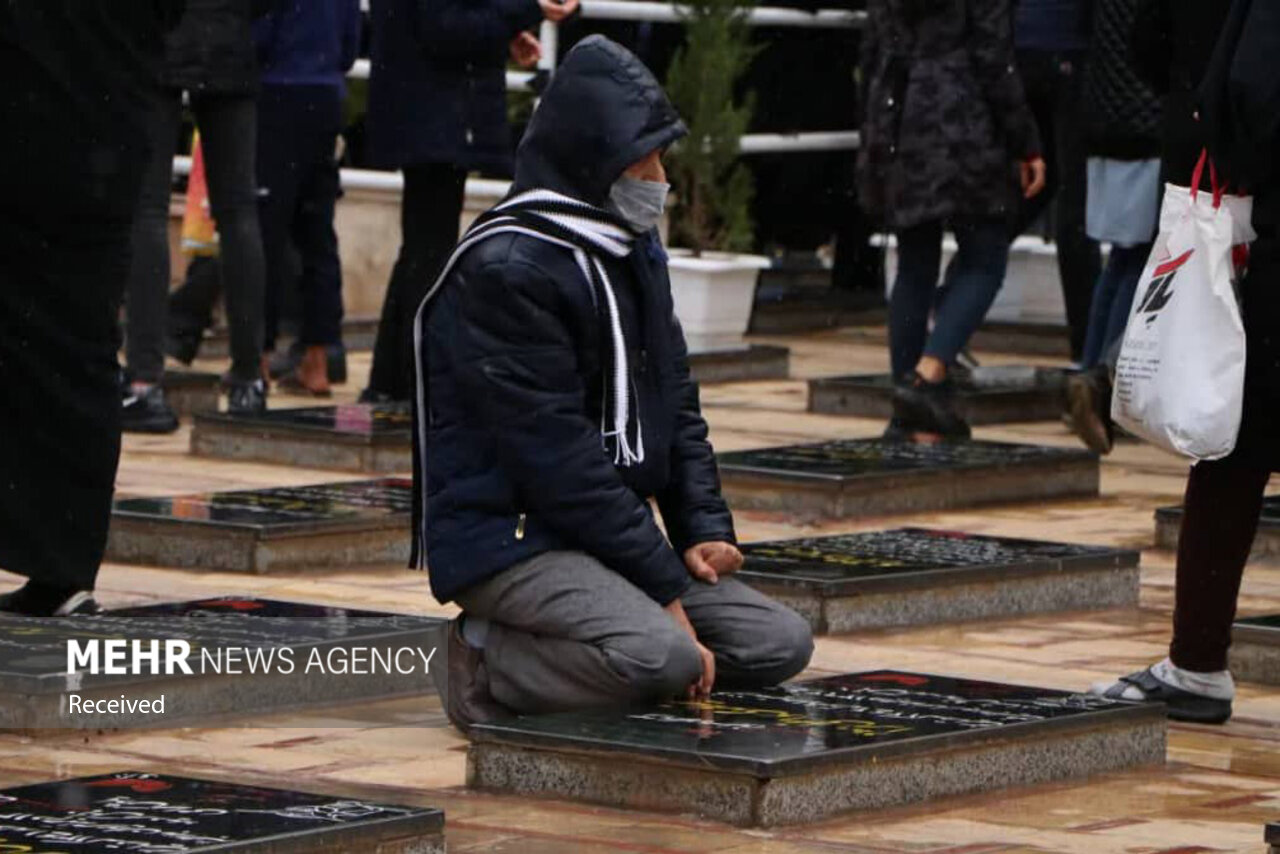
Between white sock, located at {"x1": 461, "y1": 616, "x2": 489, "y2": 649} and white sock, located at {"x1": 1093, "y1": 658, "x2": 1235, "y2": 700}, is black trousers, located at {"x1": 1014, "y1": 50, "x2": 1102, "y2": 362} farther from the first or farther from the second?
white sock, located at {"x1": 461, "y1": 616, "x2": 489, "y2": 649}

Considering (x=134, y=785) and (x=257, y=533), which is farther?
(x=257, y=533)

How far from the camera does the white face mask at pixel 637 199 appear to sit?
6062mm

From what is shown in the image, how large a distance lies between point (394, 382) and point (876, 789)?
622 cm

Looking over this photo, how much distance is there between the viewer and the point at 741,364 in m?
13.8

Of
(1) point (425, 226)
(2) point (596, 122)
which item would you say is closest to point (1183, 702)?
(2) point (596, 122)

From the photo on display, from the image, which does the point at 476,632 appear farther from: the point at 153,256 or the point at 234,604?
the point at 153,256

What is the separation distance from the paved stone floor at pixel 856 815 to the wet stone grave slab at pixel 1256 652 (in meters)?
0.07

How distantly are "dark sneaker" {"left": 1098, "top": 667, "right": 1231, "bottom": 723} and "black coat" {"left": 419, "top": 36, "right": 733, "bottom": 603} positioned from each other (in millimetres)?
1006

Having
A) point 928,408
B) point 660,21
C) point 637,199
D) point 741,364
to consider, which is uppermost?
point 637,199

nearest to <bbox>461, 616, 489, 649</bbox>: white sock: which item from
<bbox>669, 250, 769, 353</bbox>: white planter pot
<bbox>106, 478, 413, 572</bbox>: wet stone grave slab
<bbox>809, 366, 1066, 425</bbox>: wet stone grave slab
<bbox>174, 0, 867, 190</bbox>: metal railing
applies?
<bbox>106, 478, 413, 572</bbox>: wet stone grave slab

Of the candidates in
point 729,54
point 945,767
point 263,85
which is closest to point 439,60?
point 263,85

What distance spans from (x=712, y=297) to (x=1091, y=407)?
150 inches

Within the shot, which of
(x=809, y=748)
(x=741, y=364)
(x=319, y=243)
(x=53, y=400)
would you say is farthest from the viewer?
(x=741, y=364)

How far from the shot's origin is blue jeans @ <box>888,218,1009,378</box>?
1099 centimetres
